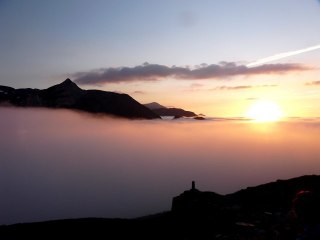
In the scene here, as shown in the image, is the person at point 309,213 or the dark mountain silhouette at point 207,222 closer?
the person at point 309,213

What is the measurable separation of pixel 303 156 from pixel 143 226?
567 ft

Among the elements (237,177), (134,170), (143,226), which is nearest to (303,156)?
(237,177)

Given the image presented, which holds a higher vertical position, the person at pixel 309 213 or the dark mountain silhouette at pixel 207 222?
the person at pixel 309 213

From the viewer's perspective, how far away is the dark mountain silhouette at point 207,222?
78.7ft

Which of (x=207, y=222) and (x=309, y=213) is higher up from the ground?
(x=309, y=213)

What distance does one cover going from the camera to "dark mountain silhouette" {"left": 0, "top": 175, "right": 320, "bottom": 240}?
24000 millimetres

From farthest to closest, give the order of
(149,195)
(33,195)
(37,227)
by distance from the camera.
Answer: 1. (33,195)
2. (149,195)
3. (37,227)

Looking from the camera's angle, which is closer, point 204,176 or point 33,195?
point 33,195

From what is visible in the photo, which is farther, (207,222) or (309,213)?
(207,222)

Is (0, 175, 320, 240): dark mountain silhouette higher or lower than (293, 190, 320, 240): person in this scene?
lower

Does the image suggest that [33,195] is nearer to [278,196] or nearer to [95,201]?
[95,201]

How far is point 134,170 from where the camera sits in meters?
198

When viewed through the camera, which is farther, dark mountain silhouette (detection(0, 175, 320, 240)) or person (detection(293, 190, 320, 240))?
dark mountain silhouette (detection(0, 175, 320, 240))

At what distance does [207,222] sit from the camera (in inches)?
1165
